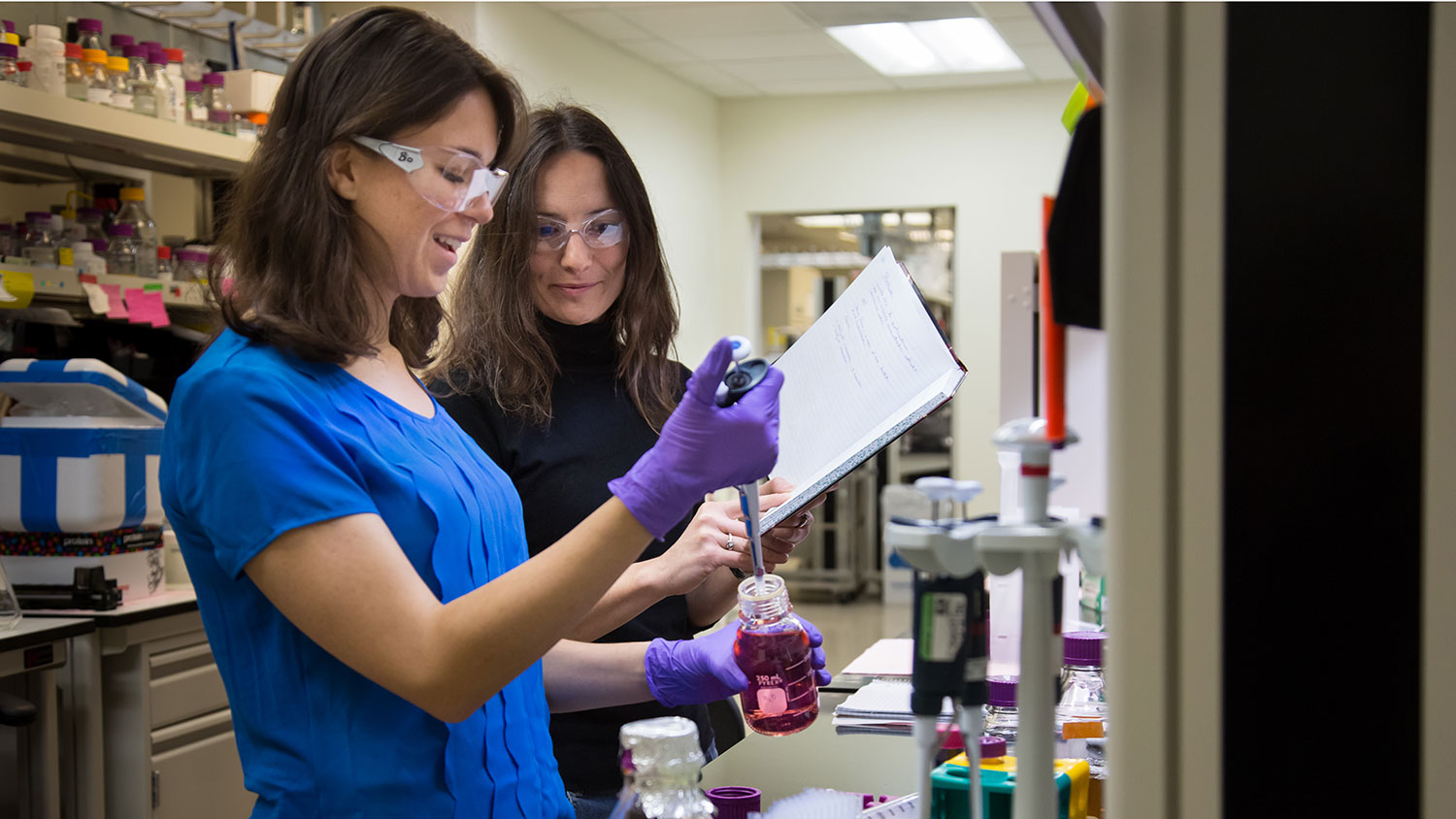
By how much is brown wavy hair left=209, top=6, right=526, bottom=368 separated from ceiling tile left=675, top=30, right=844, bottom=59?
5.11 metres

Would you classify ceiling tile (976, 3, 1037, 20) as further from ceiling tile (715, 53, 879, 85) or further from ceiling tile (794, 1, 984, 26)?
ceiling tile (715, 53, 879, 85)

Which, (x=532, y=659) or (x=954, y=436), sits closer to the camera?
(x=532, y=659)

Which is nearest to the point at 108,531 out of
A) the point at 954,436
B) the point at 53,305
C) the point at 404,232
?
the point at 53,305

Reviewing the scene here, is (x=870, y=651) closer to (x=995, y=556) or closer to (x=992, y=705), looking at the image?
(x=992, y=705)

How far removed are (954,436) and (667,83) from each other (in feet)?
8.99

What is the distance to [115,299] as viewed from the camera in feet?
11.4

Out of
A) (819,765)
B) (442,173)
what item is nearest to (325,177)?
(442,173)

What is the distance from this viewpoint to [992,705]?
157 centimetres

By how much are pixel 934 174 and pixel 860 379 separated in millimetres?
6176

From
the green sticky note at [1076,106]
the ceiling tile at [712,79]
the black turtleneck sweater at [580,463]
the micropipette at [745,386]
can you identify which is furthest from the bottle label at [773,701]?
the ceiling tile at [712,79]

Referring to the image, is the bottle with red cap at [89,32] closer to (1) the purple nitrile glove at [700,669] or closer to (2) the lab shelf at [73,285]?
(2) the lab shelf at [73,285]

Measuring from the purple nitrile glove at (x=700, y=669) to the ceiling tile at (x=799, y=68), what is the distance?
18.2ft

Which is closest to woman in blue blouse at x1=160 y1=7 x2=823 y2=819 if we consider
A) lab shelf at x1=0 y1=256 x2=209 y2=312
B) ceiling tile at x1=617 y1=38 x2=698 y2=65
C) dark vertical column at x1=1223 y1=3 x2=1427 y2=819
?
dark vertical column at x1=1223 y1=3 x2=1427 y2=819

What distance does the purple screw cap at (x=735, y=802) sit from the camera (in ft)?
3.59
